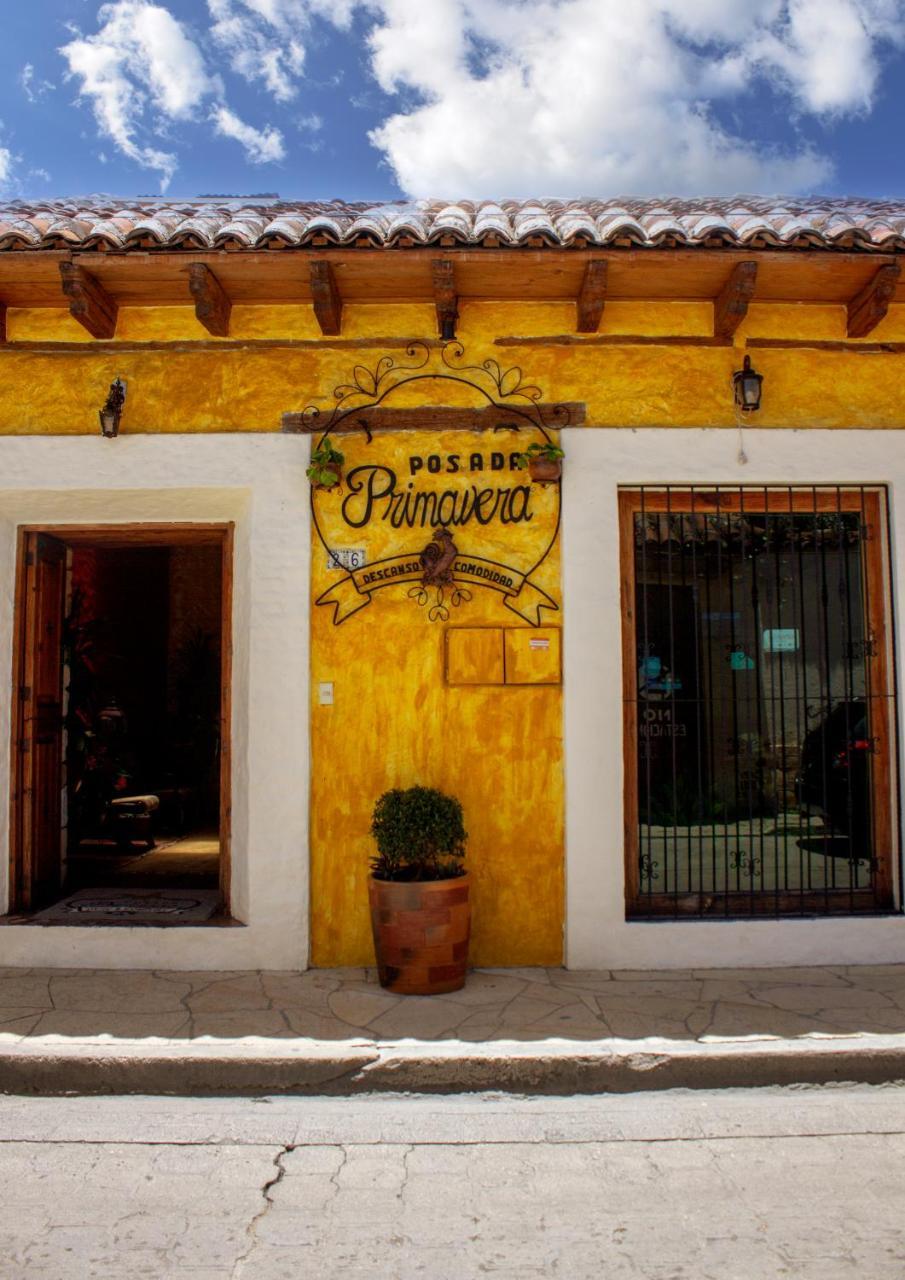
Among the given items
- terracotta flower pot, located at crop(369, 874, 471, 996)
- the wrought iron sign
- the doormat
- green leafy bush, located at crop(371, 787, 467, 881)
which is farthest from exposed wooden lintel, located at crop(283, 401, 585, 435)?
the doormat

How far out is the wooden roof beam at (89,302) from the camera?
5.62 metres

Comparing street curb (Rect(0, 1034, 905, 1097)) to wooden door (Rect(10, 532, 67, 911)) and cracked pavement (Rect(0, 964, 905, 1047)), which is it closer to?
cracked pavement (Rect(0, 964, 905, 1047))

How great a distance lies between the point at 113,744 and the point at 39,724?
250 cm

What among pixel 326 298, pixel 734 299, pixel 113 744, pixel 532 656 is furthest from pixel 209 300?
pixel 113 744

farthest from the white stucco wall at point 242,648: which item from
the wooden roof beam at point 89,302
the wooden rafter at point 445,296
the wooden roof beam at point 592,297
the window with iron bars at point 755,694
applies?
the window with iron bars at point 755,694

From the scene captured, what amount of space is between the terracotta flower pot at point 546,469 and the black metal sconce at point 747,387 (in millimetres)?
1156

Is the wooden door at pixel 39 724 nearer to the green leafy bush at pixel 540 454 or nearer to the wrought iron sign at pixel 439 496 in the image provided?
the wrought iron sign at pixel 439 496

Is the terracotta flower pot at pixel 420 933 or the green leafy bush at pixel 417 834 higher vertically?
the green leafy bush at pixel 417 834

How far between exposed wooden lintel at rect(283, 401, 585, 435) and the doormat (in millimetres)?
3129

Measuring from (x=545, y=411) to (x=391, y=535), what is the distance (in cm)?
119

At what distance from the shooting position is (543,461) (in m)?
5.95

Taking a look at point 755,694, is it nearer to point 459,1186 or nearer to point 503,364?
point 503,364

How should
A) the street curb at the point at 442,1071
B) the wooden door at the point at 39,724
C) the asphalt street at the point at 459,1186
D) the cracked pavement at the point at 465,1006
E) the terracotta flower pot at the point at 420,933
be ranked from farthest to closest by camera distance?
the wooden door at the point at 39,724
the terracotta flower pot at the point at 420,933
the cracked pavement at the point at 465,1006
the street curb at the point at 442,1071
the asphalt street at the point at 459,1186

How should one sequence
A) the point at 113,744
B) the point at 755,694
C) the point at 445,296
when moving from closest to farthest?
the point at 445,296, the point at 755,694, the point at 113,744
